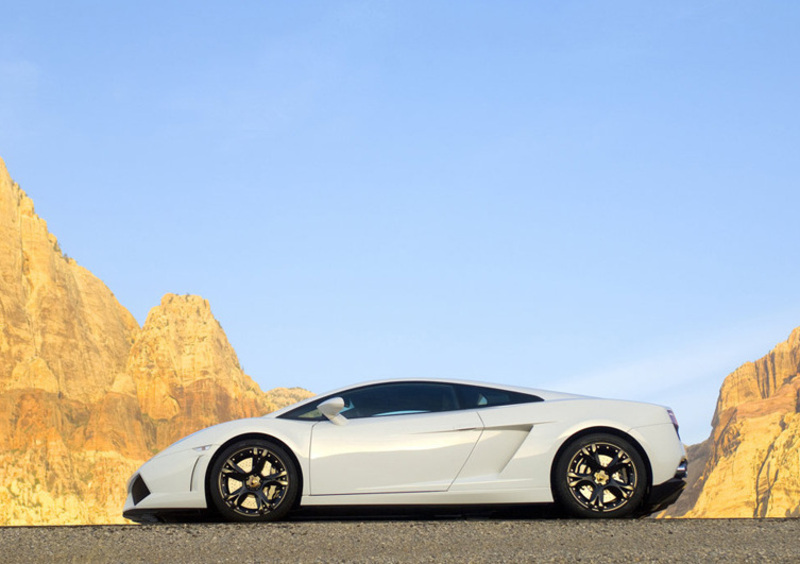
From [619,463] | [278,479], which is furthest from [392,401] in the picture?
[619,463]

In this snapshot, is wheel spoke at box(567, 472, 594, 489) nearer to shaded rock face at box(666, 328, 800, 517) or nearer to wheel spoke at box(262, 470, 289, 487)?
wheel spoke at box(262, 470, 289, 487)

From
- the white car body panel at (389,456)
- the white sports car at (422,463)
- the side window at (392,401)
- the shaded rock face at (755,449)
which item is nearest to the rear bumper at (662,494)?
the white sports car at (422,463)

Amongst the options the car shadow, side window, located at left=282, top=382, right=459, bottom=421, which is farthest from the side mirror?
the car shadow

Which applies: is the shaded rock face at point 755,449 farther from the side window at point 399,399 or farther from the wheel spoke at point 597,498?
the side window at point 399,399

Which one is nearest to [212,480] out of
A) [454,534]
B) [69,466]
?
[454,534]

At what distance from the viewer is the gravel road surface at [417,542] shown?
20.0 ft

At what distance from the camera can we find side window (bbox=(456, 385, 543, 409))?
8016mm

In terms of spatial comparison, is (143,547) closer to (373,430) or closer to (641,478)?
(373,430)

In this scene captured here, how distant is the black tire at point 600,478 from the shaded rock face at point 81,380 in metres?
94.8

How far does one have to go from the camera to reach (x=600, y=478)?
7.73 meters

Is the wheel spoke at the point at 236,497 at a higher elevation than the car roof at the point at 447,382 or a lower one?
lower

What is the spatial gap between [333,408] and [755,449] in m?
123

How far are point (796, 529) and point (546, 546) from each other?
2.07m

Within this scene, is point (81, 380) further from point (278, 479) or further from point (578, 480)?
point (578, 480)
